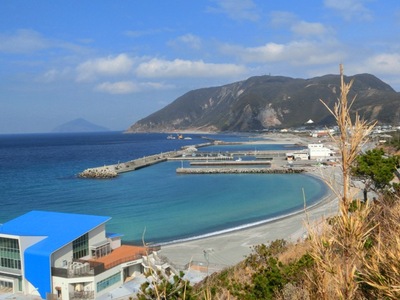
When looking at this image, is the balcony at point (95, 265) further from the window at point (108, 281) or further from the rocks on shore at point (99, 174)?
the rocks on shore at point (99, 174)

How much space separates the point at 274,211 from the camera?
101 ft

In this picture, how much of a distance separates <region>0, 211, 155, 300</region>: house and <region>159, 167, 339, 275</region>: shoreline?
2.70 m

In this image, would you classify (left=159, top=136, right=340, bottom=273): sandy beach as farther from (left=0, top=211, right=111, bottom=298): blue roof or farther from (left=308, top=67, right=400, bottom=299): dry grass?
(left=308, top=67, right=400, bottom=299): dry grass

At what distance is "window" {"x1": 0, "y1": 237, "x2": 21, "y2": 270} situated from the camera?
1558 centimetres

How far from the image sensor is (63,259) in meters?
15.3

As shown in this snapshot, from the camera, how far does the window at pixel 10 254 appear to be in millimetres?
15581

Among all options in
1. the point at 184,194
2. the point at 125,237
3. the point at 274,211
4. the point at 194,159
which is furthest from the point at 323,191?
the point at 194,159

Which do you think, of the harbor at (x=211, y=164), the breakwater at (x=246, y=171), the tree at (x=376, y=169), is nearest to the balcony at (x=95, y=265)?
the tree at (x=376, y=169)

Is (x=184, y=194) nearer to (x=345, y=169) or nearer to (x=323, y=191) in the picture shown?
(x=323, y=191)

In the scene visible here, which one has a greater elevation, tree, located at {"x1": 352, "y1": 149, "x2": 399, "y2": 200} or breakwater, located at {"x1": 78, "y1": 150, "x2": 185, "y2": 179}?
tree, located at {"x1": 352, "y1": 149, "x2": 399, "y2": 200}

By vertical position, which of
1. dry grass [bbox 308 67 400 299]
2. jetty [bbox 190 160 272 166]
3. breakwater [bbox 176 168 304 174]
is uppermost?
dry grass [bbox 308 67 400 299]

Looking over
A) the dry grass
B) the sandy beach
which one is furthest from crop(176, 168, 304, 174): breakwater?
the dry grass

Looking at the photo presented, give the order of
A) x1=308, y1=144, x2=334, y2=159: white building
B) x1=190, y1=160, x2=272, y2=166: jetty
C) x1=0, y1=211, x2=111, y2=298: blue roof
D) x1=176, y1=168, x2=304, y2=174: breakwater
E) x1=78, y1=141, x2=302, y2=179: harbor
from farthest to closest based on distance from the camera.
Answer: x1=308, y1=144, x2=334, y2=159: white building < x1=190, y1=160, x2=272, y2=166: jetty < x1=78, y1=141, x2=302, y2=179: harbor < x1=176, y1=168, x2=304, y2=174: breakwater < x1=0, y1=211, x2=111, y2=298: blue roof

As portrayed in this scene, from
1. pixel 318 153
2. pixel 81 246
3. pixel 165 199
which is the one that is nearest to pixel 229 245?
pixel 81 246
